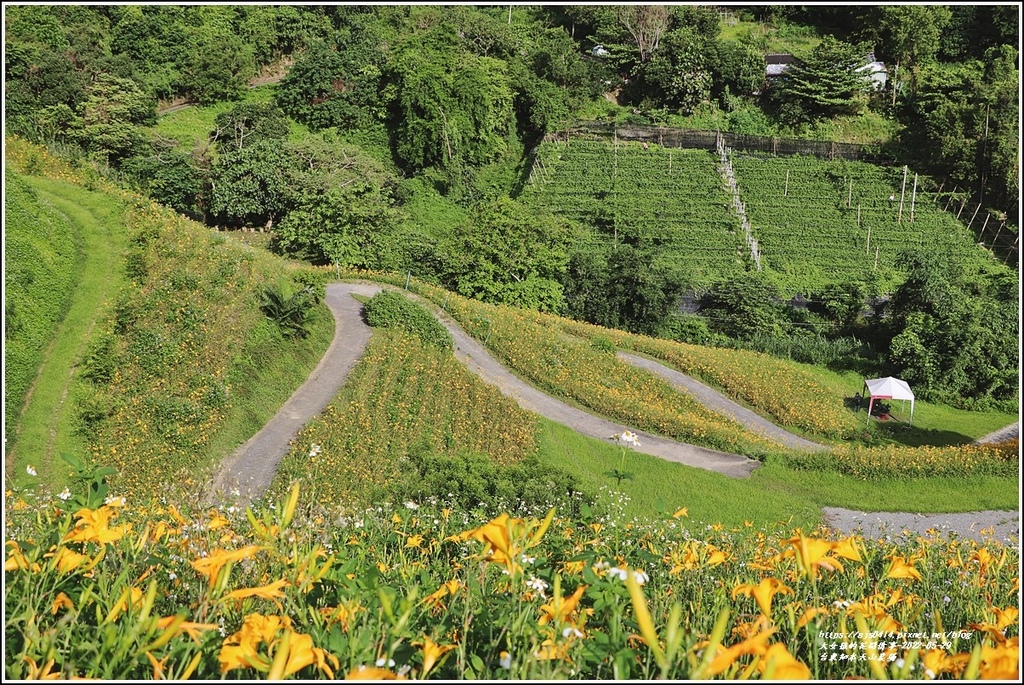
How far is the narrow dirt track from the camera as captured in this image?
8559 mm

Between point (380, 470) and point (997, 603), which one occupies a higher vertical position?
point (997, 603)

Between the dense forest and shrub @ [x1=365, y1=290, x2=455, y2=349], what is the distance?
22.8 ft

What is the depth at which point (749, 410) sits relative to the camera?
1593 centimetres

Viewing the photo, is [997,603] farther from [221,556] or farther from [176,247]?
[176,247]

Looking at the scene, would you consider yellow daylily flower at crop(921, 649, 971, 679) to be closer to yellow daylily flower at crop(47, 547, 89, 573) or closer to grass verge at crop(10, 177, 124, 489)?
yellow daylily flower at crop(47, 547, 89, 573)

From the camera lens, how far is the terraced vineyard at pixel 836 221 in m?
26.8

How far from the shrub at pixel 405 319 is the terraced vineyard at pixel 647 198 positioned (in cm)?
1374

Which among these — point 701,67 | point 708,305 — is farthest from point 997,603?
point 701,67

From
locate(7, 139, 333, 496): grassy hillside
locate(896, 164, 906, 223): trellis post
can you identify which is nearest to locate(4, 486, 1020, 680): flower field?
locate(7, 139, 333, 496): grassy hillside

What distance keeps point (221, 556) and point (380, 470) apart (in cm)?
773

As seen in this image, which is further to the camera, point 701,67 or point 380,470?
point 701,67

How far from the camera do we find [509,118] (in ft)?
118

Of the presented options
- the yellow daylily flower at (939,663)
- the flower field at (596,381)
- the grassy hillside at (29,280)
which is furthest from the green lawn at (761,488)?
the yellow daylily flower at (939,663)

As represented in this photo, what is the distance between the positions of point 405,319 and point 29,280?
6897mm
